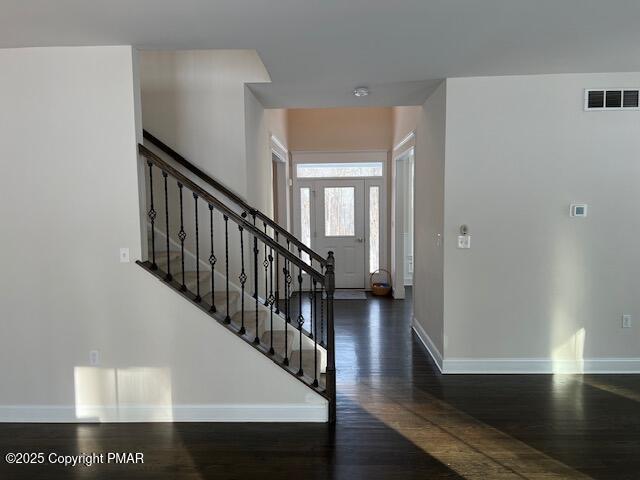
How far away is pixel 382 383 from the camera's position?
349 centimetres

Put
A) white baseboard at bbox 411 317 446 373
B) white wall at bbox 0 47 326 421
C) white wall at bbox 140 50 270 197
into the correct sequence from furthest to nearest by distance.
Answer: white baseboard at bbox 411 317 446 373 → white wall at bbox 140 50 270 197 → white wall at bbox 0 47 326 421

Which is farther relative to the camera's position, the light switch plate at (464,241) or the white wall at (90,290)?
the light switch plate at (464,241)

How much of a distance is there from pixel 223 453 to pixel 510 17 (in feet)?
10.3

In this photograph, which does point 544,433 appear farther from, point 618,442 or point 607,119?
point 607,119

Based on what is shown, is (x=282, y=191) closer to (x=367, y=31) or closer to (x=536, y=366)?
(x=367, y=31)

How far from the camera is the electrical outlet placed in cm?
288

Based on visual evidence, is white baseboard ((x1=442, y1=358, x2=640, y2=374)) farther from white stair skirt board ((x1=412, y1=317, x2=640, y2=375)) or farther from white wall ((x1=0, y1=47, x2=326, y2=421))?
white wall ((x1=0, y1=47, x2=326, y2=421))

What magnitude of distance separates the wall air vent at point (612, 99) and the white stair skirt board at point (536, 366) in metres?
Answer: 2.22

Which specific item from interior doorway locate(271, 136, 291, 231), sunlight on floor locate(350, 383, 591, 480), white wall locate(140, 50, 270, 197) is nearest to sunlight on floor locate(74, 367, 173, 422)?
sunlight on floor locate(350, 383, 591, 480)

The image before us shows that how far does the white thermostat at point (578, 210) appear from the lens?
3.52 m

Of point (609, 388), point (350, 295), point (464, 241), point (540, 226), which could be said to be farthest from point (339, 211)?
point (609, 388)

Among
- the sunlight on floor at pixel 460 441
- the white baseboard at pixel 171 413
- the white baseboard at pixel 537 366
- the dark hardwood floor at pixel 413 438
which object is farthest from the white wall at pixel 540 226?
the white baseboard at pixel 171 413

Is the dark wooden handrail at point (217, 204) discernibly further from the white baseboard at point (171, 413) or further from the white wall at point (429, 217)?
the white wall at point (429, 217)

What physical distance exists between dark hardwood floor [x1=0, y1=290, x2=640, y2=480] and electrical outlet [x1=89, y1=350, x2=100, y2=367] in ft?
1.47
